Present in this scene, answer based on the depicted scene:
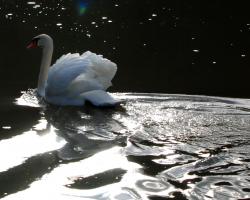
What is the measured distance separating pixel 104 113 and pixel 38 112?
109cm

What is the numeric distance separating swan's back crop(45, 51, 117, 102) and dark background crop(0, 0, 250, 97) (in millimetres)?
816

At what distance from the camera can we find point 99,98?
9.73 metres

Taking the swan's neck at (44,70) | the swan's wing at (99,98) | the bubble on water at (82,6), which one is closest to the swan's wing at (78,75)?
the swan's wing at (99,98)

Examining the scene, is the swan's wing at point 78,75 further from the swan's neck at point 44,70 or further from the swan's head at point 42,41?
the swan's head at point 42,41

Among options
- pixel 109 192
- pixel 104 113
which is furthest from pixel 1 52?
pixel 109 192

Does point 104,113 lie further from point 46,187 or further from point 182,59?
point 182,59

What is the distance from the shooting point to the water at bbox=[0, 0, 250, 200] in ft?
21.6

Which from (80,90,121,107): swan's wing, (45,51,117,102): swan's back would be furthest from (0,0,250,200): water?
(45,51,117,102): swan's back

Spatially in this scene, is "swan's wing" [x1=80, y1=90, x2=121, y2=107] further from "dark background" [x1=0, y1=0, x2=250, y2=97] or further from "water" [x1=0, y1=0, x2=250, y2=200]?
"dark background" [x1=0, y1=0, x2=250, y2=97]

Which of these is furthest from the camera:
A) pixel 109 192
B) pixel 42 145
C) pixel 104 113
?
pixel 104 113

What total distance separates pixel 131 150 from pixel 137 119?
4.43 feet

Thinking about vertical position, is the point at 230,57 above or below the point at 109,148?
above

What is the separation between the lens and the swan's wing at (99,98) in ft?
31.6

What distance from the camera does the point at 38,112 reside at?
976 centimetres
